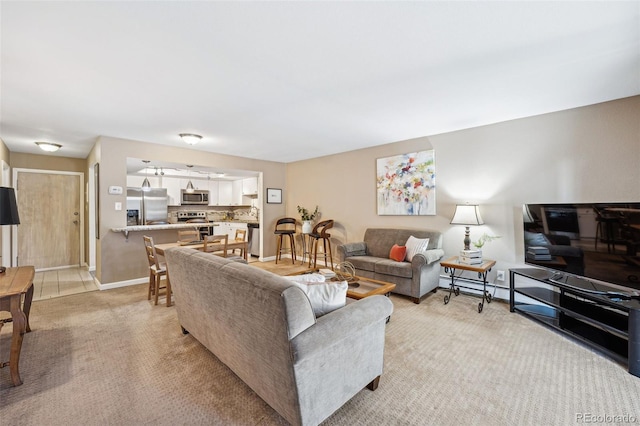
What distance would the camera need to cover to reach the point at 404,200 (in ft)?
14.7

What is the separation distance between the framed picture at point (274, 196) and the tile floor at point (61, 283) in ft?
11.3

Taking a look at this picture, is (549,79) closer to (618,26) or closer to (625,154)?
(618,26)

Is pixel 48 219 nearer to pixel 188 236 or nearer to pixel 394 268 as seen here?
pixel 188 236

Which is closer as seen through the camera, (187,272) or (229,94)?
(187,272)

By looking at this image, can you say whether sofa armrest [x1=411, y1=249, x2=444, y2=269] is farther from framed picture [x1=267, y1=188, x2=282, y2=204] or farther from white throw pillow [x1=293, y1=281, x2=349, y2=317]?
framed picture [x1=267, y1=188, x2=282, y2=204]

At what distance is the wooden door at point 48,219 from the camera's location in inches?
205

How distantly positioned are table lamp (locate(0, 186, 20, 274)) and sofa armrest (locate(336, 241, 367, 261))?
3.66m

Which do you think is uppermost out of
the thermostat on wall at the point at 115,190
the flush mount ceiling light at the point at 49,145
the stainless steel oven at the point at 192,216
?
the flush mount ceiling light at the point at 49,145

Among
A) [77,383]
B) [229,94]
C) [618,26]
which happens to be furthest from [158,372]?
[618,26]

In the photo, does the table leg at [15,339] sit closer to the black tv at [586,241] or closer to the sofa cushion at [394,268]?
the sofa cushion at [394,268]

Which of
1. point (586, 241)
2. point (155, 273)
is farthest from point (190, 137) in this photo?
point (586, 241)

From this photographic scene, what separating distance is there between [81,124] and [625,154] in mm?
6338

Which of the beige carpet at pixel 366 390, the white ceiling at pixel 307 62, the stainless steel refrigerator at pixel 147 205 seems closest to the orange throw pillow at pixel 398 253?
the beige carpet at pixel 366 390

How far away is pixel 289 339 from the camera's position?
4.22 feet
